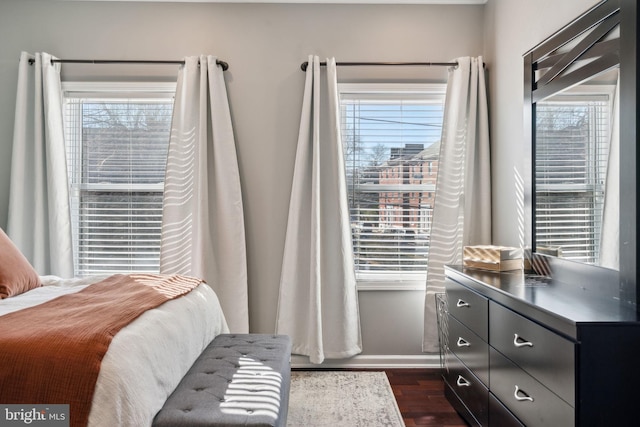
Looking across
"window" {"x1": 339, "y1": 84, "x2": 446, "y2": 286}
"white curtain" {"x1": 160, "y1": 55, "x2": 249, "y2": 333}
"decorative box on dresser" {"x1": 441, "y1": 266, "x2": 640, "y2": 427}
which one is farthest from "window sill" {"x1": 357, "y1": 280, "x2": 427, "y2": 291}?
"white curtain" {"x1": 160, "y1": 55, "x2": 249, "y2": 333}

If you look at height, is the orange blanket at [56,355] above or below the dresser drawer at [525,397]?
above

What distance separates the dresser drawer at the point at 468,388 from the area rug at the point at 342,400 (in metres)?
0.36

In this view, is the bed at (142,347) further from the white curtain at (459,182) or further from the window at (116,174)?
the white curtain at (459,182)

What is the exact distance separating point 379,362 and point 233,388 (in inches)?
72.5

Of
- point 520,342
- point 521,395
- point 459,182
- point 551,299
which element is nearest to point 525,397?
point 521,395

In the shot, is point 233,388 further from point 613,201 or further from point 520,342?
point 613,201

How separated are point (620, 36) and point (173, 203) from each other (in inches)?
106

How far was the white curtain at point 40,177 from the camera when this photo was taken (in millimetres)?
3129

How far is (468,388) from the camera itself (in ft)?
7.46

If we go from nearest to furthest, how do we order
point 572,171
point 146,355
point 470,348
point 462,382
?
point 146,355 → point 572,171 → point 470,348 → point 462,382

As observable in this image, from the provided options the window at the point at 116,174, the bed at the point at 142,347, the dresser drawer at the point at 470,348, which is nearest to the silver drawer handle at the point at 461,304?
the dresser drawer at the point at 470,348

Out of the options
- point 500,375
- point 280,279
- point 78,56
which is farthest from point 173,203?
point 500,375

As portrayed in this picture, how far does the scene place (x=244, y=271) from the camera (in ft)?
10.3

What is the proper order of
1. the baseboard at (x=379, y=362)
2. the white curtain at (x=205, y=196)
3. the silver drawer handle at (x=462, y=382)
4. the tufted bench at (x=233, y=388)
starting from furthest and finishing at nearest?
the baseboard at (x=379, y=362)
the white curtain at (x=205, y=196)
the silver drawer handle at (x=462, y=382)
the tufted bench at (x=233, y=388)
